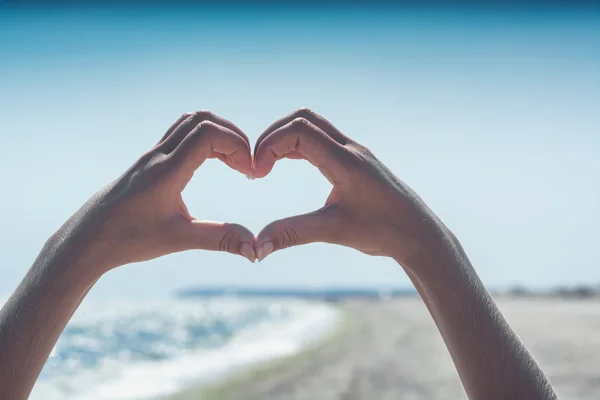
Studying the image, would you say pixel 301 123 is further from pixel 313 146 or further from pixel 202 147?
pixel 202 147

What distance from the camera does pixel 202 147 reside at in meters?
1.79

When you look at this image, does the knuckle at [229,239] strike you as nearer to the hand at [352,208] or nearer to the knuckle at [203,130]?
the hand at [352,208]

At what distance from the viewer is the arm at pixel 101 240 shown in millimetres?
1730

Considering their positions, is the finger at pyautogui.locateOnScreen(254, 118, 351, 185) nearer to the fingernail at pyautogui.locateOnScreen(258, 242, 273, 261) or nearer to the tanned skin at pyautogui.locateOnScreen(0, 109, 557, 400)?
the tanned skin at pyautogui.locateOnScreen(0, 109, 557, 400)

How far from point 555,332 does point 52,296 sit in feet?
51.7

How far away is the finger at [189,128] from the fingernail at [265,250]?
0.30 metres

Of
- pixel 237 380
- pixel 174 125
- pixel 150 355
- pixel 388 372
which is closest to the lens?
pixel 174 125

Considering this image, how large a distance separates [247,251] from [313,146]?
35 cm

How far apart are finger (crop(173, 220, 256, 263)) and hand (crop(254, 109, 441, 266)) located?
0.15 ft

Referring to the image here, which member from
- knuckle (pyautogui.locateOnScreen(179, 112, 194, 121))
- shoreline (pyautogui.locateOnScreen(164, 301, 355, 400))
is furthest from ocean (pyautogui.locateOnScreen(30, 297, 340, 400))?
knuckle (pyautogui.locateOnScreen(179, 112, 194, 121))

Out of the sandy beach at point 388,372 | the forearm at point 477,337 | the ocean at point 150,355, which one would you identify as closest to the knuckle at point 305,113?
the forearm at point 477,337

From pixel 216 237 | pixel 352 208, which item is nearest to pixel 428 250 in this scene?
pixel 352 208

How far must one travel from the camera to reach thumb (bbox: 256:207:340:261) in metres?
1.85

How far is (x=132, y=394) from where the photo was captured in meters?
8.70
